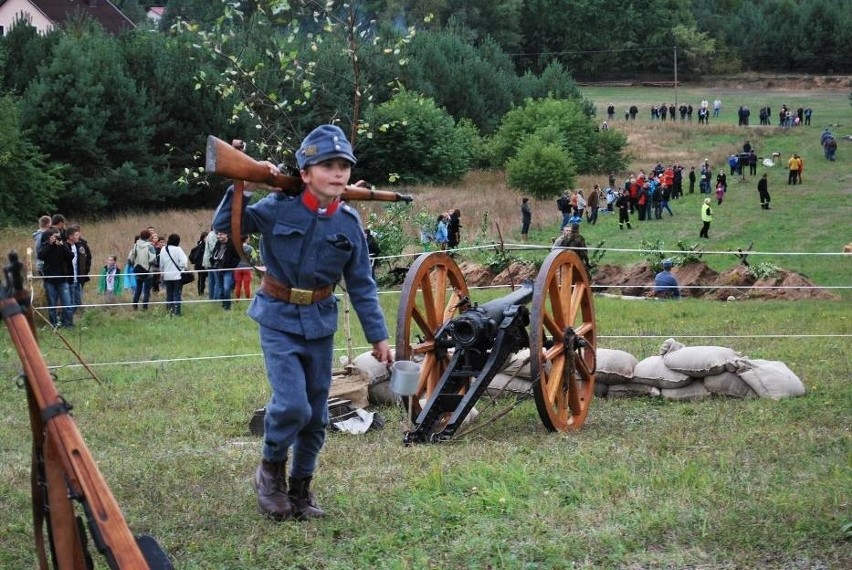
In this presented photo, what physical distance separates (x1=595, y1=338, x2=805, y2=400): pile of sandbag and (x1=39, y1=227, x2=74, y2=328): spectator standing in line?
941cm

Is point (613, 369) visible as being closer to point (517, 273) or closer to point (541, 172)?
point (517, 273)

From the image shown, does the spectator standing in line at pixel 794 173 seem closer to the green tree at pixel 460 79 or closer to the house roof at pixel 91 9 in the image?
the green tree at pixel 460 79

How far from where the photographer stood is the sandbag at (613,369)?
34.6 feet

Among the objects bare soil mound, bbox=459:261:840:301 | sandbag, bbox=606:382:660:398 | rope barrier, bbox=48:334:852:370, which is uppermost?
sandbag, bbox=606:382:660:398

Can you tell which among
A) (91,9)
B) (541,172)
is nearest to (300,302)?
(541,172)

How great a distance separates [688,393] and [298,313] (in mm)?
4995

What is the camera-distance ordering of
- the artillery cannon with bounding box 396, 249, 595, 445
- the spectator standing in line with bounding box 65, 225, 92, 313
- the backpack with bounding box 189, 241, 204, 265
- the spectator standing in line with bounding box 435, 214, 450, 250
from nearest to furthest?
the artillery cannon with bounding box 396, 249, 595, 445, the spectator standing in line with bounding box 65, 225, 92, 313, the backpack with bounding box 189, 241, 204, 265, the spectator standing in line with bounding box 435, 214, 450, 250

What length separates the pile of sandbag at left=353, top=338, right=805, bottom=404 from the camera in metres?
10.0

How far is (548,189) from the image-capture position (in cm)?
4784

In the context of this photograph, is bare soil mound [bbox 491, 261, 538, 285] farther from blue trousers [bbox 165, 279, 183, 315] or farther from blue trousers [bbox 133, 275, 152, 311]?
blue trousers [bbox 133, 275, 152, 311]

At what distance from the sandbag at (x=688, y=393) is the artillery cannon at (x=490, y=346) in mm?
944

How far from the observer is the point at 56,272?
1744 cm

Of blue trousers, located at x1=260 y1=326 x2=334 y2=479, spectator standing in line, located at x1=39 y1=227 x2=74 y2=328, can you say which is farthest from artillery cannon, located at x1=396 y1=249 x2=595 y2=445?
spectator standing in line, located at x1=39 y1=227 x2=74 y2=328

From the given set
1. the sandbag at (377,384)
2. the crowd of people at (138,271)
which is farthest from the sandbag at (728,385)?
the crowd of people at (138,271)
